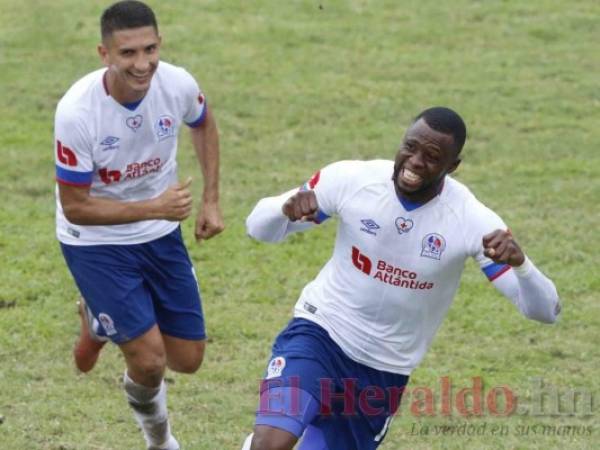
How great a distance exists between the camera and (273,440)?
7.28 meters

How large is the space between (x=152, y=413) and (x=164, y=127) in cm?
170

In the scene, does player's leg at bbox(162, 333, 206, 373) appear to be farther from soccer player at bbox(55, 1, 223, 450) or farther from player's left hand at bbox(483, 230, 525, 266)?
player's left hand at bbox(483, 230, 525, 266)

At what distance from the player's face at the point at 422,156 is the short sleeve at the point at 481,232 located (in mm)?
281

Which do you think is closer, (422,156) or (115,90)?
(422,156)

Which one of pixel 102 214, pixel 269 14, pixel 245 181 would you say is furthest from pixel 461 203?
pixel 269 14

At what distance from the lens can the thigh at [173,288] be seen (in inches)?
353

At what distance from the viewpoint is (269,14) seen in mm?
20109

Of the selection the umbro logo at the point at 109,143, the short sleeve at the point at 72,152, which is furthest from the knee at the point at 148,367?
the umbro logo at the point at 109,143

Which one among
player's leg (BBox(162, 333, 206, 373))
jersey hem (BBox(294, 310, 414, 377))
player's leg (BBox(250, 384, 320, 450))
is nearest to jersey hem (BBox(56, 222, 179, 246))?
player's leg (BBox(162, 333, 206, 373))

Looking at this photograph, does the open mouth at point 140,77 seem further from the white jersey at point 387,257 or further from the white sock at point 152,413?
the white sock at point 152,413

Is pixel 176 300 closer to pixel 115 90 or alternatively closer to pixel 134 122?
pixel 134 122

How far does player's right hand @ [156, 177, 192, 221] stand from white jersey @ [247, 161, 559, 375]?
0.53m

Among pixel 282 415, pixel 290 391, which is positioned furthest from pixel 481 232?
pixel 282 415

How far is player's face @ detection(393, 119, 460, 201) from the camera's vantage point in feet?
24.5
